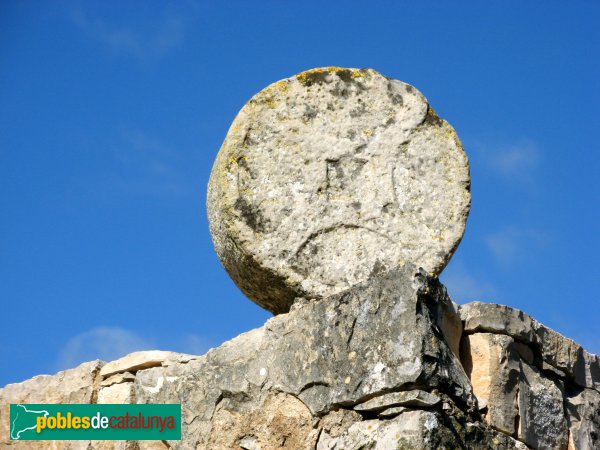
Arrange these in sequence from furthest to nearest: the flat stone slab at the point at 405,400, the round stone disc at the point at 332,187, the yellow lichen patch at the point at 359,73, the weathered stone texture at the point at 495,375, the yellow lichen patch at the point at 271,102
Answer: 1. the yellow lichen patch at the point at 359,73
2. the yellow lichen patch at the point at 271,102
3. the round stone disc at the point at 332,187
4. the weathered stone texture at the point at 495,375
5. the flat stone slab at the point at 405,400

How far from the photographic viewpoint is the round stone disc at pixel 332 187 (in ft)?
17.0

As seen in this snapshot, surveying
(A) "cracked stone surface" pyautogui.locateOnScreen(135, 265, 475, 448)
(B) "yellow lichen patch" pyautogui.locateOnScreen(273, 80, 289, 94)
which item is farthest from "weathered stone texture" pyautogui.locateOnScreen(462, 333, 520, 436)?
(B) "yellow lichen patch" pyautogui.locateOnScreen(273, 80, 289, 94)

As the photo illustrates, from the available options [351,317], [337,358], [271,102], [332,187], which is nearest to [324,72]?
[271,102]

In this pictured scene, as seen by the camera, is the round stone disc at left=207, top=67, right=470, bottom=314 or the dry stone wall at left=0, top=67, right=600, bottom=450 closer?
the dry stone wall at left=0, top=67, right=600, bottom=450

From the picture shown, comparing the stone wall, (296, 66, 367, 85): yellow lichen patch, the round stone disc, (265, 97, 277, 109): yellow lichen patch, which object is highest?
(296, 66, 367, 85): yellow lichen patch

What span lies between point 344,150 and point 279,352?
1.06 m

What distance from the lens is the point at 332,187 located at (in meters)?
5.31

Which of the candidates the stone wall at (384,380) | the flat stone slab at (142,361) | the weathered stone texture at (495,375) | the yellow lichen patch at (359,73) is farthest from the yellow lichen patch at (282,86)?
the weathered stone texture at (495,375)

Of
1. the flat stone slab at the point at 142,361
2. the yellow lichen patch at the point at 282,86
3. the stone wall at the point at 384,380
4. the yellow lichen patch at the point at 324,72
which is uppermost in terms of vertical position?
the yellow lichen patch at the point at 324,72

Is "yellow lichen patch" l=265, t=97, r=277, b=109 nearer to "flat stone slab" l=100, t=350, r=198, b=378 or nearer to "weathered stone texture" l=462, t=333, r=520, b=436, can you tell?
"flat stone slab" l=100, t=350, r=198, b=378

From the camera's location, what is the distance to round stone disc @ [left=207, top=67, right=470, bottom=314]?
5168mm

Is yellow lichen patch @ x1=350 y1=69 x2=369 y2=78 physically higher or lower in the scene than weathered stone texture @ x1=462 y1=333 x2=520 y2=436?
higher

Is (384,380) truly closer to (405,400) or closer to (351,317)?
(405,400)

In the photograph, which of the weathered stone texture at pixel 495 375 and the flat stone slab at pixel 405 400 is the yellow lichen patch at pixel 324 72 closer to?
the weathered stone texture at pixel 495 375
